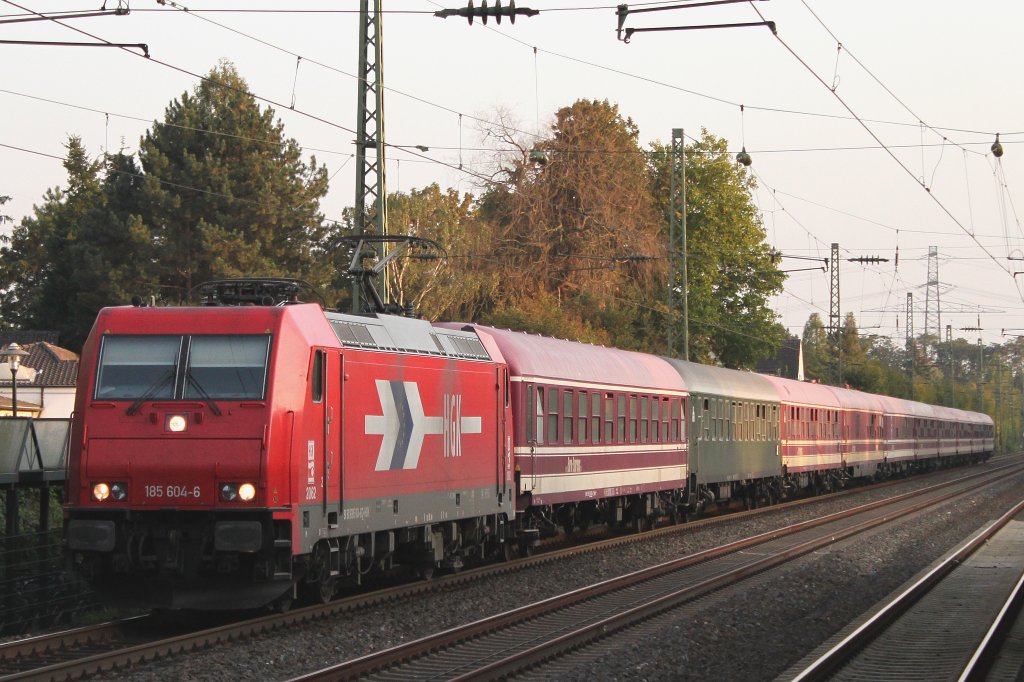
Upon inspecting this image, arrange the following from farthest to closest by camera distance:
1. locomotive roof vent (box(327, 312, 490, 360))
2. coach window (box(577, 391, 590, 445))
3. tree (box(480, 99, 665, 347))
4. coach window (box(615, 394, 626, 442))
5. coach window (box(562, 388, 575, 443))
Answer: tree (box(480, 99, 665, 347)) < coach window (box(615, 394, 626, 442)) < coach window (box(577, 391, 590, 445)) < coach window (box(562, 388, 575, 443)) < locomotive roof vent (box(327, 312, 490, 360))

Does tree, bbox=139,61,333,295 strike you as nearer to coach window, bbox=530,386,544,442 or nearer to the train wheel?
coach window, bbox=530,386,544,442

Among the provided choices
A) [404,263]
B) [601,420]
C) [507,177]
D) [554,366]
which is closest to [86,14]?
[554,366]

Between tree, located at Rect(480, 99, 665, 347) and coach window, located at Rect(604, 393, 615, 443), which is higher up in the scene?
tree, located at Rect(480, 99, 665, 347)

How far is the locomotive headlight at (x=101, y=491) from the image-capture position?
43.8ft

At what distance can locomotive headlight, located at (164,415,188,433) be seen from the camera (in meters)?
13.4

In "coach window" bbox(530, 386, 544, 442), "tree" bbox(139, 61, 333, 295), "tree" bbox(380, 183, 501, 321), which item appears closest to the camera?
"coach window" bbox(530, 386, 544, 442)

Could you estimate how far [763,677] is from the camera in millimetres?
11945

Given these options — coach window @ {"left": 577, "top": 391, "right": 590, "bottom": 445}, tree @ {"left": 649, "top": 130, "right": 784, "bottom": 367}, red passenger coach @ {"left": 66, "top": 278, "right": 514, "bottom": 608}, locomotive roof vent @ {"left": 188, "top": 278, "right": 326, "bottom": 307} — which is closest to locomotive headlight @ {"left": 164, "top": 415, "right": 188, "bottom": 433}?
red passenger coach @ {"left": 66, "top": 278, "right": 514, "bottom": 608}

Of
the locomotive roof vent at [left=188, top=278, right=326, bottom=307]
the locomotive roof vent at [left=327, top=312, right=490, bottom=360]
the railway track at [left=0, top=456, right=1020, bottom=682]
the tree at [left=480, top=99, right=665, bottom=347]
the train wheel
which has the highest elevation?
the tree at [left=480, top=99, right=665, bottom=347]

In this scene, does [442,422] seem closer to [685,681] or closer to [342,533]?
[342,533]

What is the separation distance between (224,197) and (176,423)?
3833cm

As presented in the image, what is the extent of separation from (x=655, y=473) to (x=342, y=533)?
538 inches

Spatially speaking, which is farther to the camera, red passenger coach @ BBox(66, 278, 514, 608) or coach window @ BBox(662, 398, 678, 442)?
coach window @ BBox(662, 398, 678, 442)

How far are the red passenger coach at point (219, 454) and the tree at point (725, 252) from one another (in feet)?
175
